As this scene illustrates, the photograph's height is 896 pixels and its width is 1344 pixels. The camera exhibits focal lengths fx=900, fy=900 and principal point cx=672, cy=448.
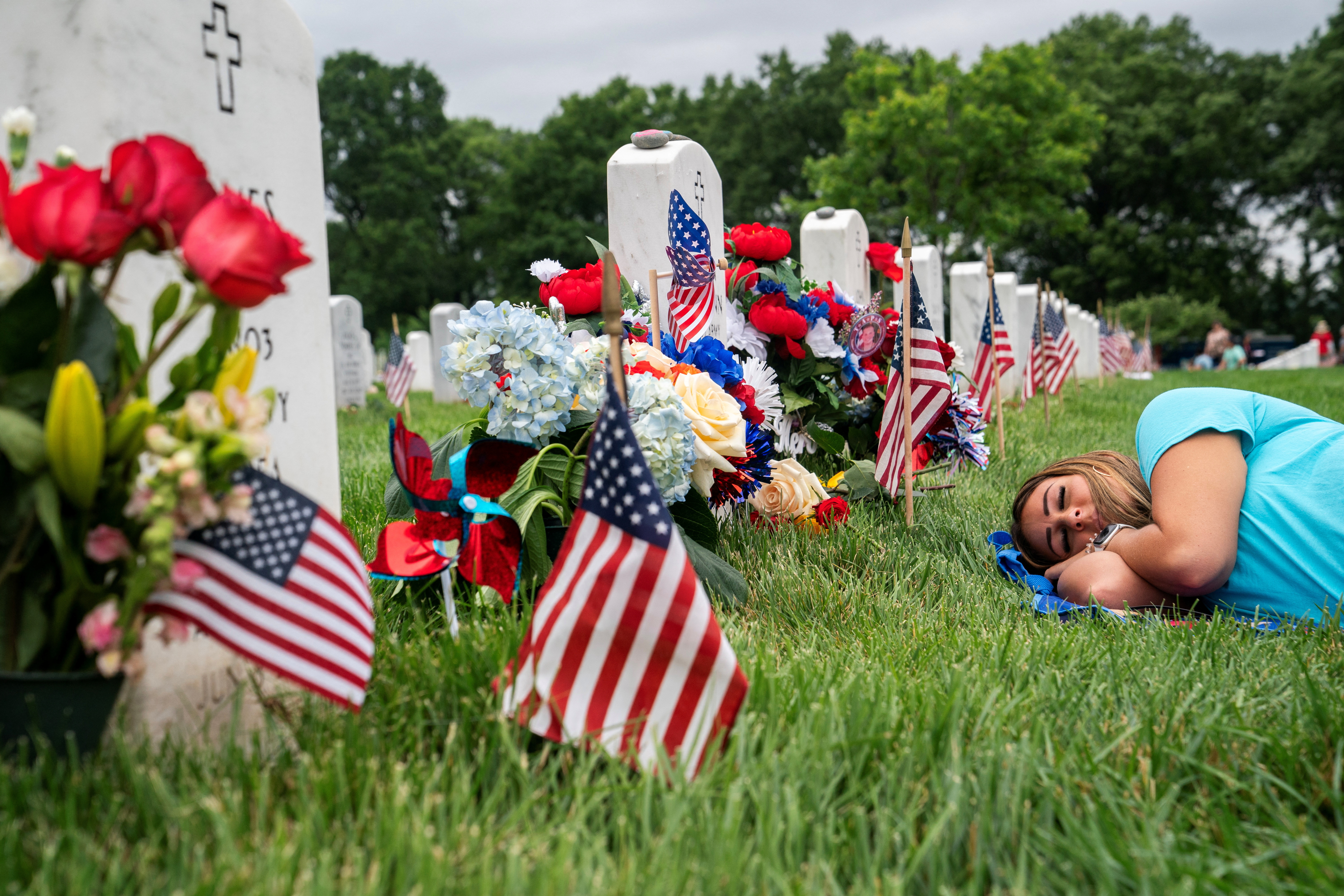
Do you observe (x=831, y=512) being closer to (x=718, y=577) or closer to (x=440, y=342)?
(x=718, y=577)

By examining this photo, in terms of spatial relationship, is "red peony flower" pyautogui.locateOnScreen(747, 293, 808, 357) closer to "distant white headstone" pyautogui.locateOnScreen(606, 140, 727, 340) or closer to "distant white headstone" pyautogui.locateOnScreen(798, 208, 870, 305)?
"distant white headstone" pyautogui.locateOnScreen(606, 140, 727, 340)

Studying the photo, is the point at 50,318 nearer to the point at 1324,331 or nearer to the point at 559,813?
the point at 559,813

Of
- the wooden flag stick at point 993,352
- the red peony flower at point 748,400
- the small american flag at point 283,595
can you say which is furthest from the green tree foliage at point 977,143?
the small american flag at point 283,595

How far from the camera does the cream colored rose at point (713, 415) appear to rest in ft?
9.63

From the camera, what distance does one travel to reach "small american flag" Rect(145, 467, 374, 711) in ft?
4.40

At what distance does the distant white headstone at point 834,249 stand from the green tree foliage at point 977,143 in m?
18.6

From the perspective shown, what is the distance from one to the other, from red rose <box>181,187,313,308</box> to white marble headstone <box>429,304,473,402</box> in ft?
38.7

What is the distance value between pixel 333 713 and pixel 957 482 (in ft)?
11.7

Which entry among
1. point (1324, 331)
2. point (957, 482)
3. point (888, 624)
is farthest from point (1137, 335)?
point (888, 624)

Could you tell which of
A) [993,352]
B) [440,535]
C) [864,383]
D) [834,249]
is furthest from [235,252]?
[834,249]

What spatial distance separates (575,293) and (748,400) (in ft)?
2.61

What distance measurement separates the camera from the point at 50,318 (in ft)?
4.18

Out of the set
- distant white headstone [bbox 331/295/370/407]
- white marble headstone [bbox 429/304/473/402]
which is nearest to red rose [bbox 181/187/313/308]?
distant white headstone [bbox 331/295/370/407]

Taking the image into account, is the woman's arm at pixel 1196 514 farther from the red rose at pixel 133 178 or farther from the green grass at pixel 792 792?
the red rose at pixel 133 178
